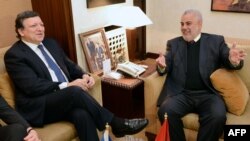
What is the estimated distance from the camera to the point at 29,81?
2072 mm

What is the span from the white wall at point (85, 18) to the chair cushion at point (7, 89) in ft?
2.59

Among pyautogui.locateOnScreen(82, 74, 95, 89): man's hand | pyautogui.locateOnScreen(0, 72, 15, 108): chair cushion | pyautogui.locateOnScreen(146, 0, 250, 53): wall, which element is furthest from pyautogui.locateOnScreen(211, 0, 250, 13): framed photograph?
pyautogui.locateOnScreen(0, 72, 15, 108): chair cushion

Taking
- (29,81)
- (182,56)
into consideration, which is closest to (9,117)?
(29,81)

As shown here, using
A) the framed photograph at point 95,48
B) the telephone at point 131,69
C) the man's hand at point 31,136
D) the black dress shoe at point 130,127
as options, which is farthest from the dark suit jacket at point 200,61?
the man's hand at point 31,136

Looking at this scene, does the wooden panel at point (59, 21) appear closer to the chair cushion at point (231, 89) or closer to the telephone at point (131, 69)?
the telephone at point (131, 69)

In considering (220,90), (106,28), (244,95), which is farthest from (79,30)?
(244,95)

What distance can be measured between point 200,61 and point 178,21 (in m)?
1.64

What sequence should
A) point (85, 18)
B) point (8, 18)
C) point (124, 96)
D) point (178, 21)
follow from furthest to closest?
point (178, 21), point (85, 18), point (124, 96), point (8, 18)

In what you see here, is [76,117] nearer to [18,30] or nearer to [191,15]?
[18,30]

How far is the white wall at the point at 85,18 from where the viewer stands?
8.80 ft

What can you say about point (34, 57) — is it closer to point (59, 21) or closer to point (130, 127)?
point (59, 21)

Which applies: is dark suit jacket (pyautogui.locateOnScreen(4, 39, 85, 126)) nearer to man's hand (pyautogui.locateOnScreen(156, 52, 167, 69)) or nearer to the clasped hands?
the clasped hands

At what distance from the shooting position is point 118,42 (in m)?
3.13

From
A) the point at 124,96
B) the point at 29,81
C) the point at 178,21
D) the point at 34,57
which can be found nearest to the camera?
the point at 29,81
